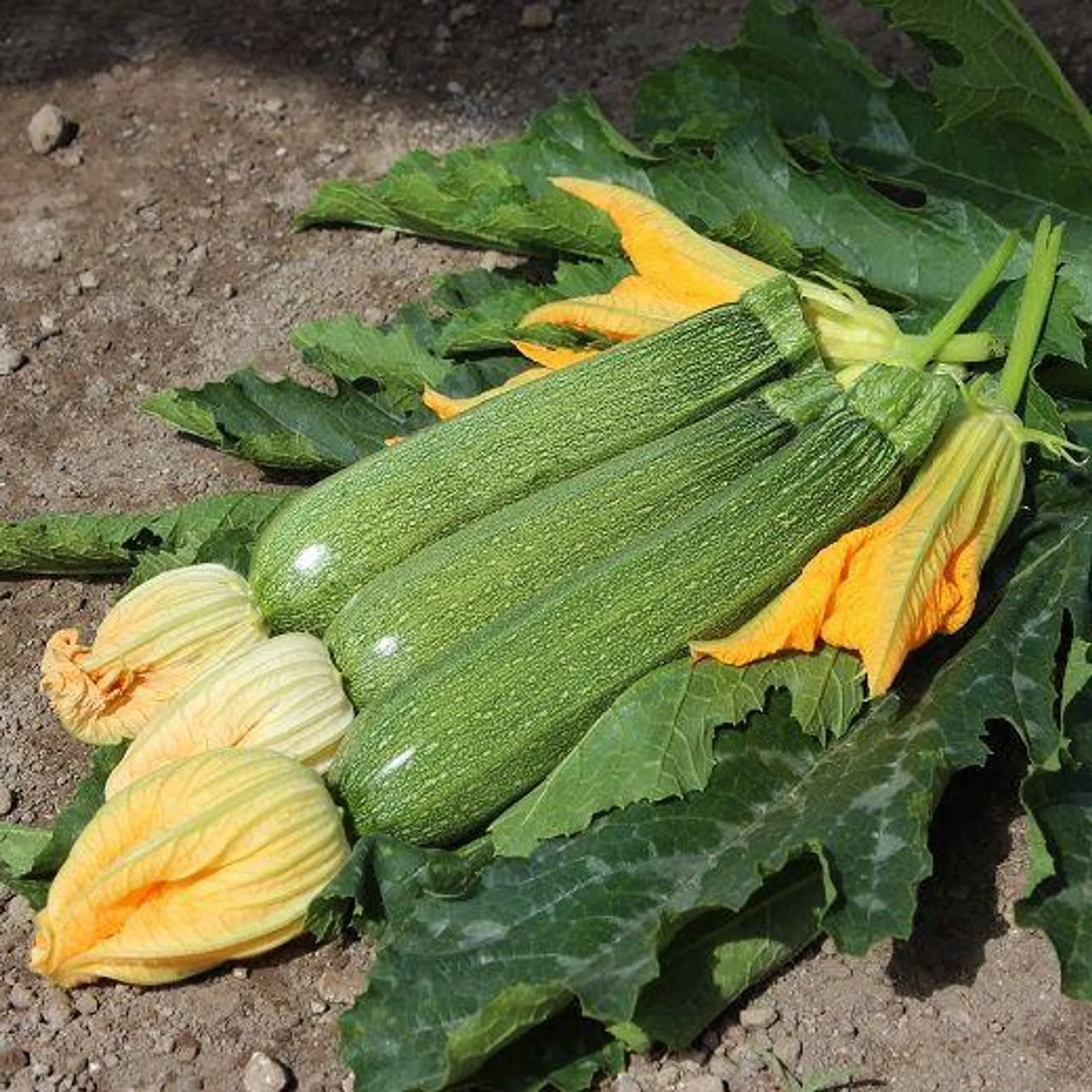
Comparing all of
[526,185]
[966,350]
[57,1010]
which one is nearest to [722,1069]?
[57,1010]

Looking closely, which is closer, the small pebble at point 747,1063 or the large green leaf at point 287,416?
the small pebble at point 747,1063

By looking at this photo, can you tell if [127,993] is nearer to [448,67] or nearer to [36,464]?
[36,464]

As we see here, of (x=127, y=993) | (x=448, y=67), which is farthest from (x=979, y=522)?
(x=448, y=67)

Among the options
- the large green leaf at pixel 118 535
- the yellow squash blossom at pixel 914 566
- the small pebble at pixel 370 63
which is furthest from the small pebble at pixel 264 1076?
the small pebble at pixel 370 63

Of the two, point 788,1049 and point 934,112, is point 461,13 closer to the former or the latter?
point 934,112

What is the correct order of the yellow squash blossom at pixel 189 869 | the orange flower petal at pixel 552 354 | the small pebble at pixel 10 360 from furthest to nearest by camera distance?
the small pebble at pixel 10 360, the orange flower petal at pixel 552 354, the yellow squash blossom at pixel 189 869

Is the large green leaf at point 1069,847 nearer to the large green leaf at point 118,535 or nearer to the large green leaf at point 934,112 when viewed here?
the large green leaf at point 934,112

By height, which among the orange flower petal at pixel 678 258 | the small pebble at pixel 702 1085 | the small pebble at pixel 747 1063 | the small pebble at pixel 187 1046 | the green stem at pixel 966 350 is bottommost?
the small pebble at pixel 747 1063

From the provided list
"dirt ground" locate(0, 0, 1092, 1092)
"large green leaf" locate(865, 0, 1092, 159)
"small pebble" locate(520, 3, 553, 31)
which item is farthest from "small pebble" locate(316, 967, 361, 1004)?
"small pebble" locate(520, 3, 553, 31)
